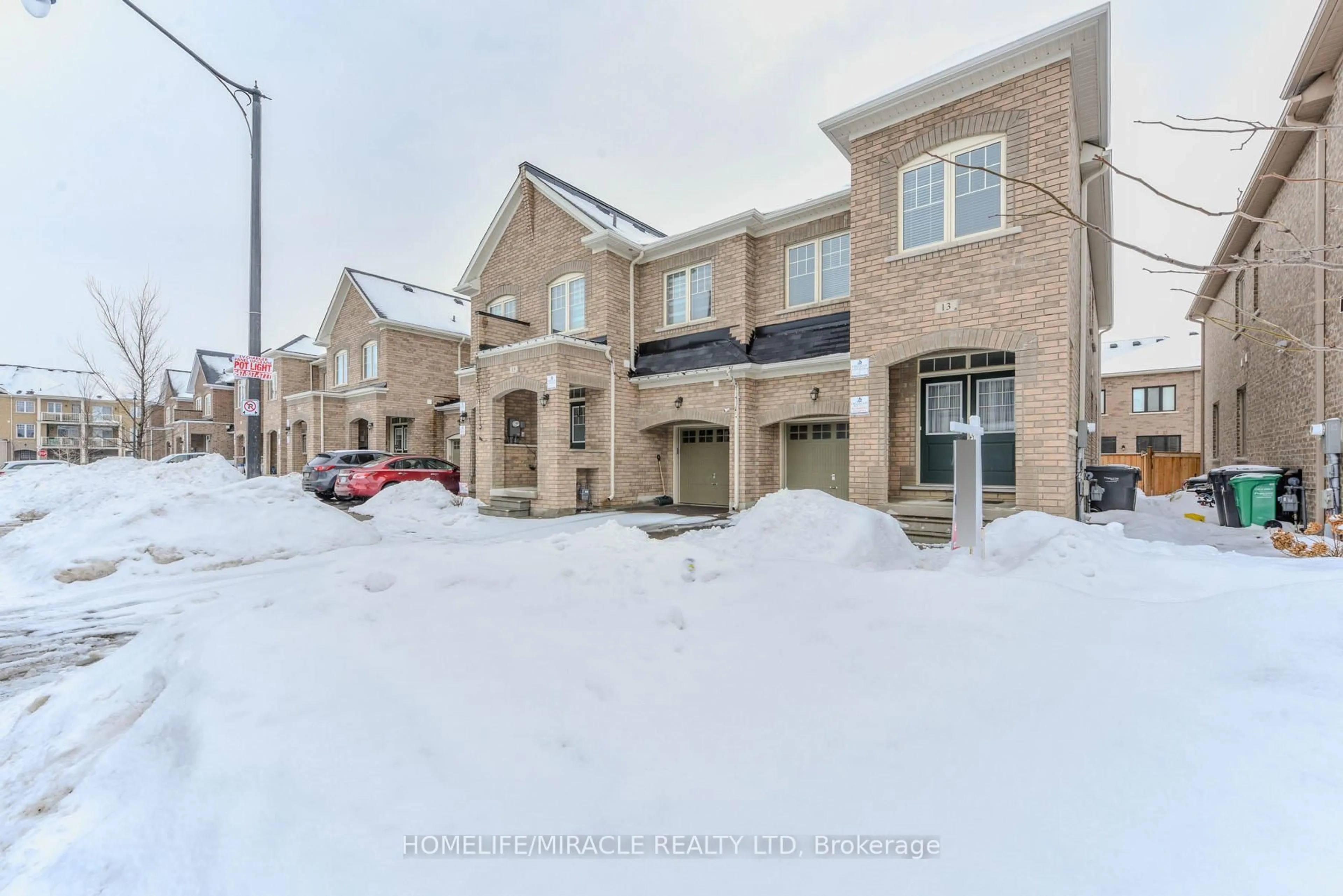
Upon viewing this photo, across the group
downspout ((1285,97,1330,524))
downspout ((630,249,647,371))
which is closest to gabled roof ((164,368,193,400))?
downspout ((630,249,647,371))

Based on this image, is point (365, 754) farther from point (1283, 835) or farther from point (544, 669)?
point (1283, 835)

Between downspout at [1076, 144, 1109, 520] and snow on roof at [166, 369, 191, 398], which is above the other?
snow on roof at [166, 369, 191, 398]

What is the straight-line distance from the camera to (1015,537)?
6477mm

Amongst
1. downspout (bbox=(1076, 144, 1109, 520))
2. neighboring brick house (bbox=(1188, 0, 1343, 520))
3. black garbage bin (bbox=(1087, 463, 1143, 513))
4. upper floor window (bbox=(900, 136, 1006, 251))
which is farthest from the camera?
black garbage bin (bbox=(1087, 463, 1143, 513))

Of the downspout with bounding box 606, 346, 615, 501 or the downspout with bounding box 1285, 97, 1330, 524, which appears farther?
the downspout with bounding box 606, 346, 615, 501

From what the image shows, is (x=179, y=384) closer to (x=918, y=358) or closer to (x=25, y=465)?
(x=25, y=465)

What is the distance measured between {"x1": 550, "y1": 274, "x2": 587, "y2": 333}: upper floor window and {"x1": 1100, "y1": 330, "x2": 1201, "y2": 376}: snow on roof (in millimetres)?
25659

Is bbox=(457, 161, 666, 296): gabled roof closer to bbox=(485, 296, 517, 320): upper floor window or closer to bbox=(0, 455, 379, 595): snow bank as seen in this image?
bbox=(485, 296, 517, 320): upper floor window

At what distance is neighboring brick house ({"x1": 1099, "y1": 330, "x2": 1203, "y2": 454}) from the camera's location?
26.1m

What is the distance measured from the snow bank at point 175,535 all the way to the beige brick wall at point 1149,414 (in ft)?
107

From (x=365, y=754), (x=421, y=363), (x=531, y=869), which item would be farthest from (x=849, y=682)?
(x=421, y=363)

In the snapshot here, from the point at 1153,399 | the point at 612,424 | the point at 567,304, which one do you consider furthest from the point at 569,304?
the point at 1153,399

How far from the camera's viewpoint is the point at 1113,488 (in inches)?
405

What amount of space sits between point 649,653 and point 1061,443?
743 cm
